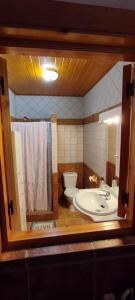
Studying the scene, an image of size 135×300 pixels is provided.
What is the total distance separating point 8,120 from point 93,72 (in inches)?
68.0

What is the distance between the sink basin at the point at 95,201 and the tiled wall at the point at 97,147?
0.44m

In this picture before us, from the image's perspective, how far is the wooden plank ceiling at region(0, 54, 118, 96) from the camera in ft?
5.68

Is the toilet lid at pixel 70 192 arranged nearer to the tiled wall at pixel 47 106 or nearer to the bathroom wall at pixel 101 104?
the bathroom wall at pixel 101 104

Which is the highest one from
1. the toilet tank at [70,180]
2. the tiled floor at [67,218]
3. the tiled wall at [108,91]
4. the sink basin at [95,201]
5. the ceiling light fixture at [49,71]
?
the ceiling light fixture at [49,71]

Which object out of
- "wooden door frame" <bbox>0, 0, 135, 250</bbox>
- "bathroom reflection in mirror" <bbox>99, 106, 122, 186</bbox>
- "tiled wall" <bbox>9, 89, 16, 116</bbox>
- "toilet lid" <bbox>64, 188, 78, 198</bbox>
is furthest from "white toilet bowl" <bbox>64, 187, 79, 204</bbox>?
"wooden door frame" <bbox>0, 0, 135, 250</bbox>

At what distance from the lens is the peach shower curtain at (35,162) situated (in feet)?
8.29

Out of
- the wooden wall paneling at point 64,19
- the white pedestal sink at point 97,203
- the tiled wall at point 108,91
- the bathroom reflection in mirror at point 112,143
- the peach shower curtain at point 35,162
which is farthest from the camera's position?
the peach shower curtain at point 35,162

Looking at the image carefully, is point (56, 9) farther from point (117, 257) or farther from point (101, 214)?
point (101, 214)

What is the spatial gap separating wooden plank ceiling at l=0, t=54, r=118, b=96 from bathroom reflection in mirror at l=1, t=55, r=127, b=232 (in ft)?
0.04

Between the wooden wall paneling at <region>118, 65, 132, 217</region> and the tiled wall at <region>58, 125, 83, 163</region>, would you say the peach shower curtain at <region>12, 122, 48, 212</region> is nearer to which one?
the tiled wall at <region>58, 125, 83, 163</region>

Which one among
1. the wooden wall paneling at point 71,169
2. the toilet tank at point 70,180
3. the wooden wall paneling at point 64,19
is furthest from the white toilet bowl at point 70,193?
the wooden wall paneling at point 64,19

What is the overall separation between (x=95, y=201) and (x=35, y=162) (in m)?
1.26

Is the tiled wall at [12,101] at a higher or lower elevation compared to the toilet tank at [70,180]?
higher

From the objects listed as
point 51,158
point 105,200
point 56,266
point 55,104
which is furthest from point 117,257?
point 55,104
